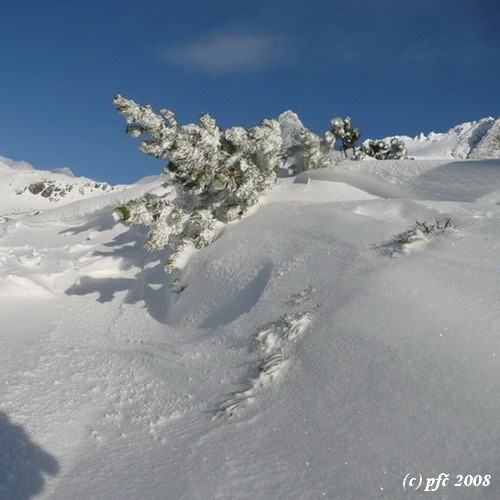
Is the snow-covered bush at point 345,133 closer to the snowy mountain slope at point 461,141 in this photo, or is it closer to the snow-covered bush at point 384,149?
the snow-covered bush at point 384,149

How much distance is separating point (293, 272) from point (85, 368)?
3.06m

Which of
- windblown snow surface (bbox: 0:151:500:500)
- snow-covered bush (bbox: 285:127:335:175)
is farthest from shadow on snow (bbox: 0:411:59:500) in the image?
snow-covered bush (bbox: 285:127:335:175)

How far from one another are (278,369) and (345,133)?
36.7 ft

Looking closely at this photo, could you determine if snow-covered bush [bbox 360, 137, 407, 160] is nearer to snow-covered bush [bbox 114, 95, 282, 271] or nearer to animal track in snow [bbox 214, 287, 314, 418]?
snow-covered bush [bbox 114, 95, 282, 271]

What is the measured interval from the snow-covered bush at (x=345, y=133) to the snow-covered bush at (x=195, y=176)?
504 centimetres

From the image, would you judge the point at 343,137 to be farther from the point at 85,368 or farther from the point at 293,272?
the point at 85,368

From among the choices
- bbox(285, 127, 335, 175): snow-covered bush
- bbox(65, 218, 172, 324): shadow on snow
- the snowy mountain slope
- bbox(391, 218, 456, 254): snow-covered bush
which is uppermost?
the snowy mountain slope

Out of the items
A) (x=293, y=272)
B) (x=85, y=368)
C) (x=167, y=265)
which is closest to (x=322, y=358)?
(x=293, y=272)

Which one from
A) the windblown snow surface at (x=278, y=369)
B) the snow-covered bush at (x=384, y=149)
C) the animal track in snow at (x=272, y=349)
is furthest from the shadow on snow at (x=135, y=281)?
the snow-covered bush at (x=384, y=149)

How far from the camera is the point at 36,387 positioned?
5.41m

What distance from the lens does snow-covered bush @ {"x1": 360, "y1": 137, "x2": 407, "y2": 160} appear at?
16453mm

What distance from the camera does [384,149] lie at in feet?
55.0

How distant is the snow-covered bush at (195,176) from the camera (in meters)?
7.99

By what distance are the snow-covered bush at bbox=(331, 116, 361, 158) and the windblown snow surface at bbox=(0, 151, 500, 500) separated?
619 centimetres
